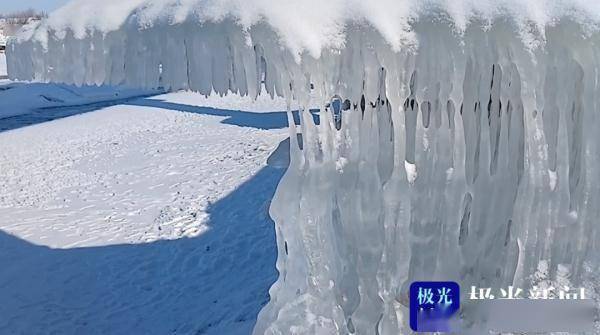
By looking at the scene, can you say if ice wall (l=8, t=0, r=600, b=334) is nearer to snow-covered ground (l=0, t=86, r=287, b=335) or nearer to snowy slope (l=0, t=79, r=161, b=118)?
snow-covered ground (l=0, t=86, r=287, b=335)

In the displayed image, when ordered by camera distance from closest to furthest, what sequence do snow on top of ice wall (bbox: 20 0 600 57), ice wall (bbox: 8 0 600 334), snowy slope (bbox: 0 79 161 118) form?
snow on top of ice wall (bbox: 20 0 600 57) < ice wall (bbox: 8 0 600 334) < snowy slope (bbox: 0 79 161 118)

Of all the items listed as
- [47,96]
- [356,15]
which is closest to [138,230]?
[356,15]

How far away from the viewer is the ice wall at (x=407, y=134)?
2.44 m

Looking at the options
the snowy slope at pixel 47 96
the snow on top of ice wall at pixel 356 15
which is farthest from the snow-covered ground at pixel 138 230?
the snowy slope at pixel 47 96

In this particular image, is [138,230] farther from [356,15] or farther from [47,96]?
[47,96]

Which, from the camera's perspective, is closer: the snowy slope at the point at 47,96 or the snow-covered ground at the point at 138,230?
the snow-covered ground at the point at 138,230

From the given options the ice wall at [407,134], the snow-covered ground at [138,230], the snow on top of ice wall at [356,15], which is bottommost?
the snow-covered ground at [138,230]

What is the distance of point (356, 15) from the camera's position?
8.20 ft

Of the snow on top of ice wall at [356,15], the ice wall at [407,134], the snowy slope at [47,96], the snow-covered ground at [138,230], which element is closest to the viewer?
the snow on top of ice wall at [356,15]

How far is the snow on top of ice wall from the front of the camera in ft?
7.61

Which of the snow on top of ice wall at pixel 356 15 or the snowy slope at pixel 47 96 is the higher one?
the snow on top of ice wall at pixel 356 15

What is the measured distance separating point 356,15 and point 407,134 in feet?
2.02

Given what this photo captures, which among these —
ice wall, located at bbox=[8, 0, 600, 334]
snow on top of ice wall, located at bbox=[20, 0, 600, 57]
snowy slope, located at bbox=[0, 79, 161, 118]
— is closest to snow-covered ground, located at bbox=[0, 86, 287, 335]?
ice wall, located at bbox=[8, 0, 600, 334]

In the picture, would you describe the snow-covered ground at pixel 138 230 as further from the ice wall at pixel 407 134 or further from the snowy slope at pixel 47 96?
the snowy slope at pixel 47 96
